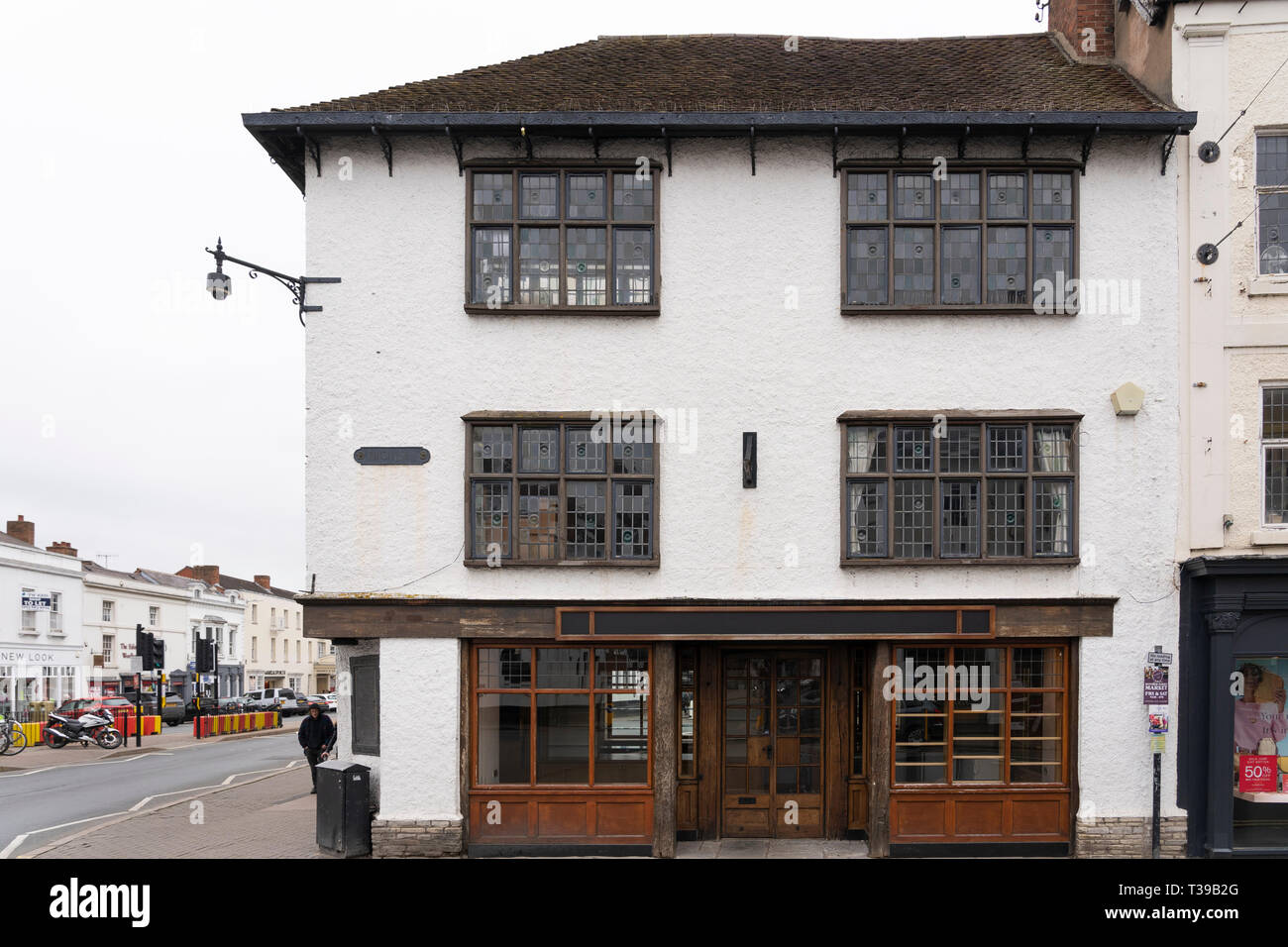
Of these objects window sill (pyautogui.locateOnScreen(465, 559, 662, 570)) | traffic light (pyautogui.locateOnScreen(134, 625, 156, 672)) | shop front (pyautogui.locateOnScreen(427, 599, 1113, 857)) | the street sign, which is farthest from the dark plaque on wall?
traffic light (pyautogui.locateOnScreen(134, 625, 156, 672))

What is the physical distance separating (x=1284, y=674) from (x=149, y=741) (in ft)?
106

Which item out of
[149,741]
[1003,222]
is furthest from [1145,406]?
[149,741]

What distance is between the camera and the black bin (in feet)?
38.4

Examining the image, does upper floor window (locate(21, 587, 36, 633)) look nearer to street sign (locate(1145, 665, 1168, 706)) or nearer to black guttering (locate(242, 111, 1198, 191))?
black guttering (locate(242, 111, 1198, 191))

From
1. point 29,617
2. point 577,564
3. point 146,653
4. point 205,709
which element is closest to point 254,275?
point 577,564

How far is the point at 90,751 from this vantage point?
27.9 m

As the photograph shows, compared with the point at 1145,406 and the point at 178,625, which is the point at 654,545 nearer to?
the point at 1145,406

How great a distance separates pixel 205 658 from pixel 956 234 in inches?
1073

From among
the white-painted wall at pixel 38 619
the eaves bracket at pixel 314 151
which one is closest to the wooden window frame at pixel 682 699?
the eaves bracket at pixel 314 151

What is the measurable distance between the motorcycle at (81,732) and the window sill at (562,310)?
24002 millimetres

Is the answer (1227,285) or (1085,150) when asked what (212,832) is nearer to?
(1085,150)

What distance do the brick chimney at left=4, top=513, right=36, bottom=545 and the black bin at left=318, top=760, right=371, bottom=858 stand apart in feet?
140

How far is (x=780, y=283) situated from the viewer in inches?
476

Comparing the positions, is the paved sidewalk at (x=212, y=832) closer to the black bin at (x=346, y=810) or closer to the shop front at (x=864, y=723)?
the black bin at (x=346, y=810)
